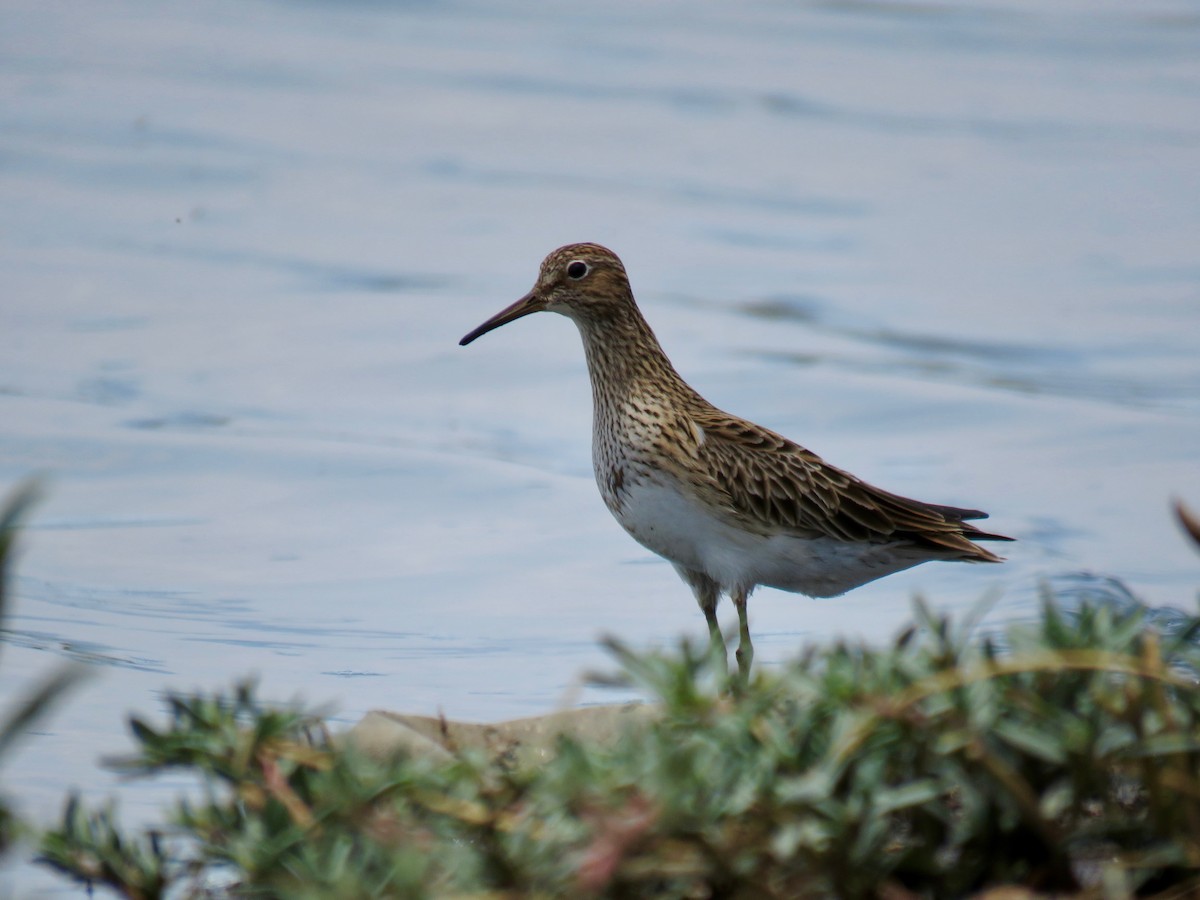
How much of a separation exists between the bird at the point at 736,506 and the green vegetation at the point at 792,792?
3.37 metres

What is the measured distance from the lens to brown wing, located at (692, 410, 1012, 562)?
6.31 meters

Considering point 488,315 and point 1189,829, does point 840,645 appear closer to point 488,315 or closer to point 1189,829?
point 1189,829

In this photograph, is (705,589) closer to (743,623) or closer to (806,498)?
(743,623)

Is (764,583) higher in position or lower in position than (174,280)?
lower

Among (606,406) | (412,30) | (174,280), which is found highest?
(412,30)

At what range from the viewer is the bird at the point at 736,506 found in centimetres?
627

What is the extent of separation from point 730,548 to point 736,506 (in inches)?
5.7

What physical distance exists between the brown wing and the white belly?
57 mm

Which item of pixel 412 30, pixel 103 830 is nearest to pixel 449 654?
pixel 103 830

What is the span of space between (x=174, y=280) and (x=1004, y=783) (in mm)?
10300

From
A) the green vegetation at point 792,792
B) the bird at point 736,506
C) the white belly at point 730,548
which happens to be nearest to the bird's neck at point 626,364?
the bird at point 736,506

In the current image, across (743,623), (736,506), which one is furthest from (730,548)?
(743,623)

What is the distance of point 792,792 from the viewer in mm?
2436

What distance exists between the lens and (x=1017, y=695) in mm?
2564
